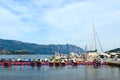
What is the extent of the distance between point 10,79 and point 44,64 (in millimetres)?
50697

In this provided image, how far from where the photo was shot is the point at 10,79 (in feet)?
187

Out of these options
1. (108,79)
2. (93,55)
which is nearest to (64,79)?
(108,79)

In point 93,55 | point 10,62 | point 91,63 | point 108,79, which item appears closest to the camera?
point 108,79

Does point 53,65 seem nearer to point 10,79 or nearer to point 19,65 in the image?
point 19,65

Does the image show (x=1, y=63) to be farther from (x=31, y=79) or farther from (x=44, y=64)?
(x=31, y=79)

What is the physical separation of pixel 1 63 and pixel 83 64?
31.2 metres

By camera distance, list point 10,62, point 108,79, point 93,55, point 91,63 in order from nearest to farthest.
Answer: point 108,79 → point 10,62 → point 91,63 → point 93,55

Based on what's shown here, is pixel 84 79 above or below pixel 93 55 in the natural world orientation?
below

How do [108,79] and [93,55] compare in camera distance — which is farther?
[93,55]

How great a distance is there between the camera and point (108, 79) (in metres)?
56.1

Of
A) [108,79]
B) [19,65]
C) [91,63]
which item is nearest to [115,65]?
[91,63]

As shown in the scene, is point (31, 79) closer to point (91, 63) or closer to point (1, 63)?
point (1, 63)

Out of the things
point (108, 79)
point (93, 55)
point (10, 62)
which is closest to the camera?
point (108, 79)

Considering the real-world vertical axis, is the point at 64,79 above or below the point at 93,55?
below
